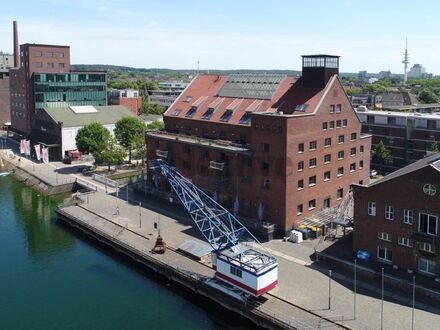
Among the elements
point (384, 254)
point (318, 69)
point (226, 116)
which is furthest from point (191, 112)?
point (384, 254)

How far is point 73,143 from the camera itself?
10356 cm

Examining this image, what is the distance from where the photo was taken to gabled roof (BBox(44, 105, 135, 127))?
343 ft

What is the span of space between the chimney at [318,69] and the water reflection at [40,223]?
35.4 metres

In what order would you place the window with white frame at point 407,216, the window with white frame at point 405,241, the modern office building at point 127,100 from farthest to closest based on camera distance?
1. the modern office building at point 127,100
2. the window with white frame at point 405,241
3. the window with white frame at point 407,216

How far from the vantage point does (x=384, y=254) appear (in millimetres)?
46188

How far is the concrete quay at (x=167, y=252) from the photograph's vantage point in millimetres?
38438

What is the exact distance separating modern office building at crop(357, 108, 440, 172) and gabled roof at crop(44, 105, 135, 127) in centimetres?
5501

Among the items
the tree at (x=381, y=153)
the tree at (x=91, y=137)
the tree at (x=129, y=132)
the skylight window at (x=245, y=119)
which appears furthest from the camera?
the tree at (x=129, y=132)

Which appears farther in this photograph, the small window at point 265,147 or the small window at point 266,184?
the small window at point 266,184

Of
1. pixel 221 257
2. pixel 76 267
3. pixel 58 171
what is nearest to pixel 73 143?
pixel 58 171

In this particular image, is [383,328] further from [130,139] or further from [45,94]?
[45,94]

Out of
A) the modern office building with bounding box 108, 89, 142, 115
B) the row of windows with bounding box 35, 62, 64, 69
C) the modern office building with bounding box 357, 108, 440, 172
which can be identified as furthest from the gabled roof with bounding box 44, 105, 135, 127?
the modern office building with bounding box 357, 108, 440, 172

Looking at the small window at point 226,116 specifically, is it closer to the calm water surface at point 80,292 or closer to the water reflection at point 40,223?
the calm water surface at point 80,292

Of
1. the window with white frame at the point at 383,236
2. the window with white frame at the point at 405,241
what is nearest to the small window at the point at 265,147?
the window with white frame at the point at 383,236
